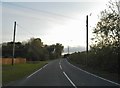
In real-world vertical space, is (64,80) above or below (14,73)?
above

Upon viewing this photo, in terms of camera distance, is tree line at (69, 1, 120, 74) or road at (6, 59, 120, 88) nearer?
road at (6, 59, 120, 88)

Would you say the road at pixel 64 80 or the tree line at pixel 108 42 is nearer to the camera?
the road at pixel 64 80

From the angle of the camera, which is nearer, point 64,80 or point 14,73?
point 64,80

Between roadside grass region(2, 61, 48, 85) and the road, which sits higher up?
the road

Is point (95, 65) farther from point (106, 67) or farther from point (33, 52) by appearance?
point (33, 52)

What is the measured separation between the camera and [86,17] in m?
56.9

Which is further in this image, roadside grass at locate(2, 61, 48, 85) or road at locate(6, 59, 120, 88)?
roadside grass at locate(2, 61, 48, 85)

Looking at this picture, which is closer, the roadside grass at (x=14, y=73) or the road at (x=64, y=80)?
the road at (x=64, y=80)

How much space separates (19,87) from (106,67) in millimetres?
23075

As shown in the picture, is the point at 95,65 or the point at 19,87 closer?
the point at 19,87

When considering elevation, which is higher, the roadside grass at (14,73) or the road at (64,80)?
the road at (64,80)

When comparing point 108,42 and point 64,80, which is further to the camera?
point 108,42

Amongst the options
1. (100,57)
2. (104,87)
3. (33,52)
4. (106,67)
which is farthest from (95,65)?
(33,52)

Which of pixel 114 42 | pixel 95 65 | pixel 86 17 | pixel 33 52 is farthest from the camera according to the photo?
pixel 33 52
